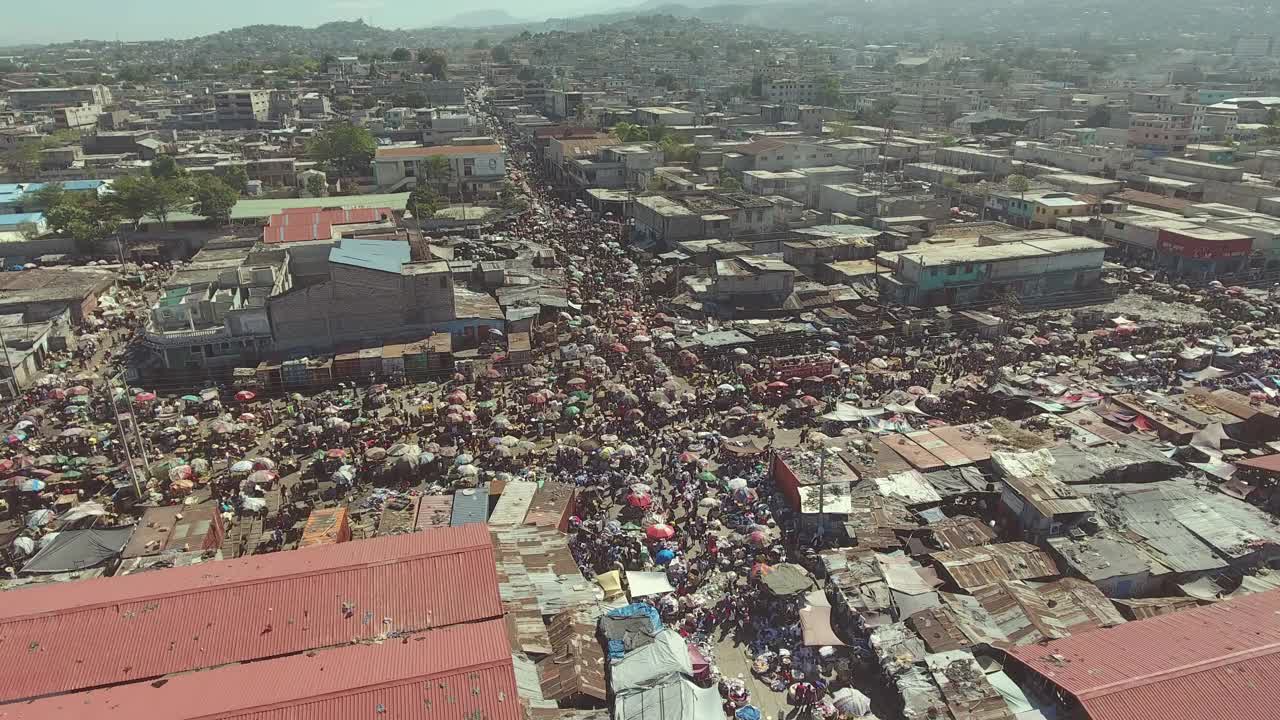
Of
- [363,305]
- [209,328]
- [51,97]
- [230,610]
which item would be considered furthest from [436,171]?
[51,97]

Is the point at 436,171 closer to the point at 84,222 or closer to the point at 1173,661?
the point at 84,222

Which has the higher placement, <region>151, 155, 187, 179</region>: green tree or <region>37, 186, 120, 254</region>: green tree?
<region>151, 155, 187, 179</region>: green tree

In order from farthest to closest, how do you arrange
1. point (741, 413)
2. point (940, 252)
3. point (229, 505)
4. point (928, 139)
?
1. point (928, 139)
2. point (940, 252)
3. point (741, 413)
4. point (229, 505)

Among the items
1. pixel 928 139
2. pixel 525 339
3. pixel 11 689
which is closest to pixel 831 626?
pixel 11 689

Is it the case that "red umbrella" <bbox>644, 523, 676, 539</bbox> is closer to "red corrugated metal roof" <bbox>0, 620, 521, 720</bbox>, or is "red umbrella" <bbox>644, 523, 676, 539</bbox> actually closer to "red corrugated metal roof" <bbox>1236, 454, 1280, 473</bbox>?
"red corrugated metal roof" <bbox>0, 620, 521, 720</bbox>

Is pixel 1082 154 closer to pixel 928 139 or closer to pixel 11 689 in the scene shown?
pixel 928 139

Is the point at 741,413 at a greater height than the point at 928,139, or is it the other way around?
the point at 928,139

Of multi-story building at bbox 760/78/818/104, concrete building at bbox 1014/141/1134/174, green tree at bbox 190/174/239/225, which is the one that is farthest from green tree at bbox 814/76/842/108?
green tree at bbox 190/174/239/225
